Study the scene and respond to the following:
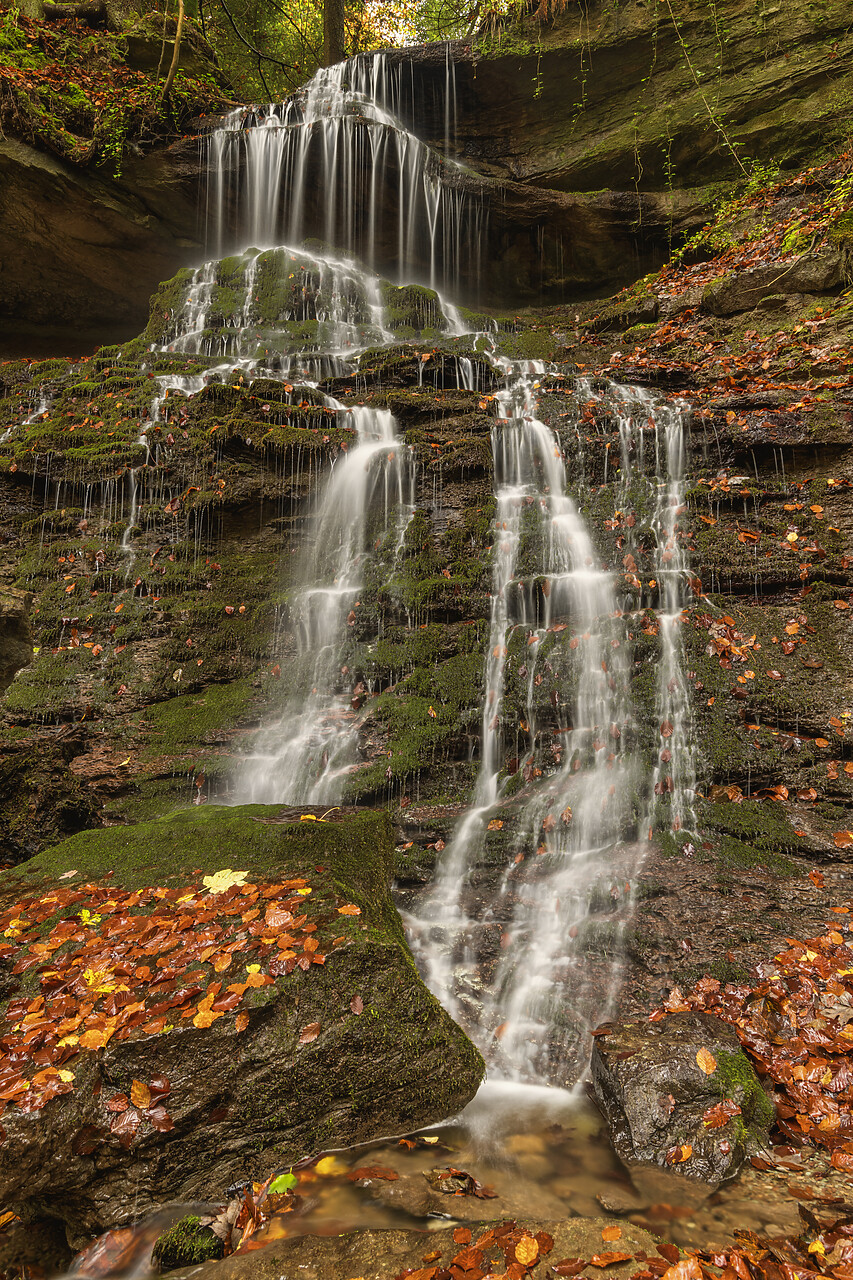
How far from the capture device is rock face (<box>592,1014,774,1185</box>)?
275 cm

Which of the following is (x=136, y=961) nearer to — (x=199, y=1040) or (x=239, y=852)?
(x=199, y=1040)

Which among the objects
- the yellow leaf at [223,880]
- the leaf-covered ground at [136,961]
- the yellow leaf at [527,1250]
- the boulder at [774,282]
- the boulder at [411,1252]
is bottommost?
the boulder at [411,1252]

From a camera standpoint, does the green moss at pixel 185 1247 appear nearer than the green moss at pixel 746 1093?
Yes

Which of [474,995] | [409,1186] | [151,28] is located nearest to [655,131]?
[151,28]

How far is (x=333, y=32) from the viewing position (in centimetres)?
1844

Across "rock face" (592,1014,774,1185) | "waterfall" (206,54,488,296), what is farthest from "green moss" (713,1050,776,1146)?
"waterfall" (206,54,488,296)

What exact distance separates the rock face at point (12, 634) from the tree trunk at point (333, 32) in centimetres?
2119

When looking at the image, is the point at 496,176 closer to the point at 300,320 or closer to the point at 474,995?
the point at 300,320

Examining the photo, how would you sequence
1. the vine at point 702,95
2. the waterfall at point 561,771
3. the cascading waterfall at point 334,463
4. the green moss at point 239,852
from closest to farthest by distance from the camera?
1. the green moss at point 239,852
2. the waterfall at point 561,771
3. the cascading waterfall at point 334,463
4. the vine at point 702,95

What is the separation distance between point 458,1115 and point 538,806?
2666 millimetres

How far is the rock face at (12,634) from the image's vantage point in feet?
14.2

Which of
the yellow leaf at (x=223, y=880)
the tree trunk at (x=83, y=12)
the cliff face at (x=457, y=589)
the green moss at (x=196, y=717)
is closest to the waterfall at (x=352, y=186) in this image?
the tree trunk at (x=83, y=12)

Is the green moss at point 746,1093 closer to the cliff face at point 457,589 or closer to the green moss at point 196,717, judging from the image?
the cliff face at point 457,589

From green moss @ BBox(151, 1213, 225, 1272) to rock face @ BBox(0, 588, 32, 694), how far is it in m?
3.45
